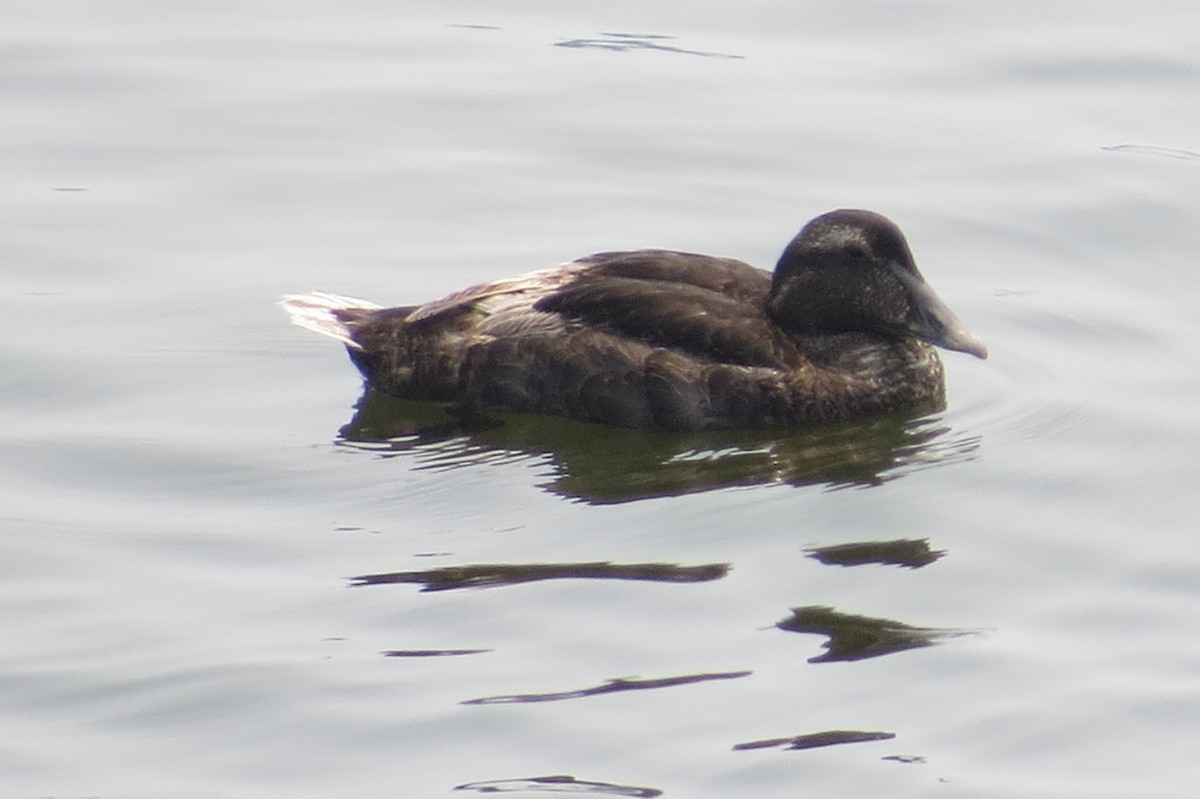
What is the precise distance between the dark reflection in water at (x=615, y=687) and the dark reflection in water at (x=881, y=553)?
110cm

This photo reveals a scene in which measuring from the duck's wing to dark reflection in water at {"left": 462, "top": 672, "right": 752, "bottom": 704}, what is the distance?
105 inches

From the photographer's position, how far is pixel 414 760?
7270 mm

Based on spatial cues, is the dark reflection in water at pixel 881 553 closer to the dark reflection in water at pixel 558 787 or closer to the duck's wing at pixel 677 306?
the duck's wing at pixel 677 306

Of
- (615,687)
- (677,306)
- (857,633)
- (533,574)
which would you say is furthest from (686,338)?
(615,687)

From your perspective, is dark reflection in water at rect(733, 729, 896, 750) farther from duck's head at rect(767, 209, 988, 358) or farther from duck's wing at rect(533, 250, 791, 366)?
duck's head at rect(767, 209, 988, 358)

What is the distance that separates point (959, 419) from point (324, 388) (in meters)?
2.66

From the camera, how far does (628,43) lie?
50.3 ft

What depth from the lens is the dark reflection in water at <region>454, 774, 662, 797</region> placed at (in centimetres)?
707

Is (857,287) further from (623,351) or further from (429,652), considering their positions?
(429,652)

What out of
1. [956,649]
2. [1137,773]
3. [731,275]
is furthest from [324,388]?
[1137,773]

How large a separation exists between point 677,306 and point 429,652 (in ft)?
9.01

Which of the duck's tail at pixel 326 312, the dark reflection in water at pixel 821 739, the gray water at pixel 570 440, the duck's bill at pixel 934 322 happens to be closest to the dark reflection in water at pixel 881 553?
the gray water at pixel 570 440

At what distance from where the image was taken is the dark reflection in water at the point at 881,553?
29.1 feet

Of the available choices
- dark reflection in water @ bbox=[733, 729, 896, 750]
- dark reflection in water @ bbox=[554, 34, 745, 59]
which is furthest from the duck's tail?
dark reflection in water @ bbox=[554, 34, 745, 59]
